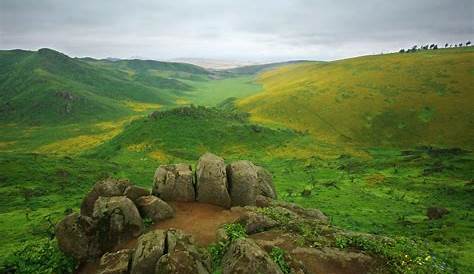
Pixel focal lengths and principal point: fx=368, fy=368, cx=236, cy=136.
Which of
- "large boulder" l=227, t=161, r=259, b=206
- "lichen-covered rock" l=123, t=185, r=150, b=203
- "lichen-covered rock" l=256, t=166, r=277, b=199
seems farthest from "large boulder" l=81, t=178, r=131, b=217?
"lichen-covered rock" l=256, t=166, r=277, b=199

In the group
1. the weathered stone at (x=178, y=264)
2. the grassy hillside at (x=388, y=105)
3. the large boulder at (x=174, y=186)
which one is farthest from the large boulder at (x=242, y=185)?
the grassy hillside at (x=388, y=105)

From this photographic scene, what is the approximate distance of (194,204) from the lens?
89.9 ft

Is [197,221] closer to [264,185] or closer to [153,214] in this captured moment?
[153,214]

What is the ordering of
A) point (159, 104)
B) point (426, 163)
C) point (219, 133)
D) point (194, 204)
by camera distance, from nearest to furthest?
point (194, 204)
point (426, 163)
point (219, 133)
point (159, 104)

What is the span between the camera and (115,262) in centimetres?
1892

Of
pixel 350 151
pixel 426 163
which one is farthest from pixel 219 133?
pixel 426 163

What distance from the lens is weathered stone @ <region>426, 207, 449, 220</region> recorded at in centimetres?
3894

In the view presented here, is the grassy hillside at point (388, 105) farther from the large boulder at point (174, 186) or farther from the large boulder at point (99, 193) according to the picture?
the large boulder at point (99, 193)

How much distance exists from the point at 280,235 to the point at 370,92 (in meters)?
97.9

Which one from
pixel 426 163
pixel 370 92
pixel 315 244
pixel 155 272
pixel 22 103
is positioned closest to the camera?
pixel 155 272

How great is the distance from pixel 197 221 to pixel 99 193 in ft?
24.1

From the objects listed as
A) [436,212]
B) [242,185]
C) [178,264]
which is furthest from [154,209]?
[436,212]

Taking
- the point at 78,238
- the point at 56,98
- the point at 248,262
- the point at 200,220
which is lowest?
the point at 56,98

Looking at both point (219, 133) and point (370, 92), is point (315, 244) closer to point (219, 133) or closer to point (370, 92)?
point (219, 133)
